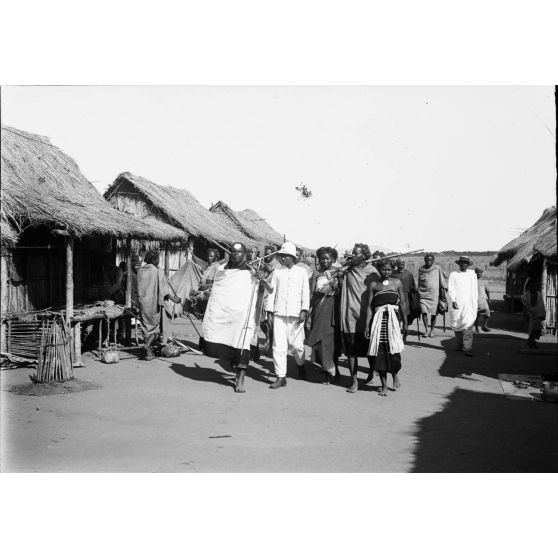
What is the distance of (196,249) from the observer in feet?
68.3

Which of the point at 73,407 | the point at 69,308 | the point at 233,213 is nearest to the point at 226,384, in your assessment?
the point at 73,407

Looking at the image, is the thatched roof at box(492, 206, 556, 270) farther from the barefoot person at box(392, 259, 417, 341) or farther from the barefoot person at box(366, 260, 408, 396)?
the barefoot person at box(366, 260, 408, 396)

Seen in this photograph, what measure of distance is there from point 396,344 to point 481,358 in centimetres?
360

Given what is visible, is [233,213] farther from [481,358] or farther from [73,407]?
[73,407]

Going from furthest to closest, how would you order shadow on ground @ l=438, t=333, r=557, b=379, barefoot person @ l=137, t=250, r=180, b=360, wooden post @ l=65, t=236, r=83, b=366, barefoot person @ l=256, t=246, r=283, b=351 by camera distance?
1. barefoot person @ l=137, t=250, r=180, b=360
2. shadow on ground @ l=438, t=333, r=557, b=379
3. wooden post @ l=65, t=236, r=83, b=366
4. barefoot person @ l=256, t=246, r=283, b=351

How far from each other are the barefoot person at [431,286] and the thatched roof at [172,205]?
21.4 feet

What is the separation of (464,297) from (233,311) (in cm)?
493

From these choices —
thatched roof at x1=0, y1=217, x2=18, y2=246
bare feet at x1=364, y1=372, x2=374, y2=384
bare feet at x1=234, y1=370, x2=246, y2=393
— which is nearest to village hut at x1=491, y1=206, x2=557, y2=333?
bare feet at x1=364, y1=372, x2=374, y2=384

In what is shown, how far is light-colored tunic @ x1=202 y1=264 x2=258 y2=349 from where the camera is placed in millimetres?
7793

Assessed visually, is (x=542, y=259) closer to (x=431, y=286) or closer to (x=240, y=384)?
(x=431, y=286)

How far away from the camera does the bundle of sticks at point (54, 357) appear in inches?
287

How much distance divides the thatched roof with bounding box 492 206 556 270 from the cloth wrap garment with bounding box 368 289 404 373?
429cm

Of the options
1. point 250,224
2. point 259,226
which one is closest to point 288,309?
point 250,224

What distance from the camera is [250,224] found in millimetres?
28375
